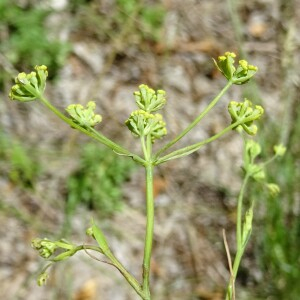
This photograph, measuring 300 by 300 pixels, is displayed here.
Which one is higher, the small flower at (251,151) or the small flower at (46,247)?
the small flower at (251,151)

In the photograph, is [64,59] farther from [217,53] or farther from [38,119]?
[217,53]

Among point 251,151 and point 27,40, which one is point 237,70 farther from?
point 27,40

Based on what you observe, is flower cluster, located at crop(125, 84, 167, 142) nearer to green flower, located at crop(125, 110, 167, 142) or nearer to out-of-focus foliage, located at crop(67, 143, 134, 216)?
green flower, located at crop(125, 110, 167, 142)

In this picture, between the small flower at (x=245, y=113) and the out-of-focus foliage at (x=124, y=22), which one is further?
the out-of-focus foliage at (x=124, y=22)

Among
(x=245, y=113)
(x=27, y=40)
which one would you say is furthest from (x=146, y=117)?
(x=27, y=40)

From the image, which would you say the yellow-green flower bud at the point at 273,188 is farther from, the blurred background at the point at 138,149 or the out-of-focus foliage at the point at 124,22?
the out-of-focus foliage at the point at 124,22

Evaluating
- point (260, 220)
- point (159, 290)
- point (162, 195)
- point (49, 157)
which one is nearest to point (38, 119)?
point (49, 157)

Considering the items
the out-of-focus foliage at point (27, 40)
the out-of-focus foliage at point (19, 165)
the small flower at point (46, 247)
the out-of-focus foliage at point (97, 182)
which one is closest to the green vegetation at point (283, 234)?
the out-of-focus foliage at point (97, 182)
